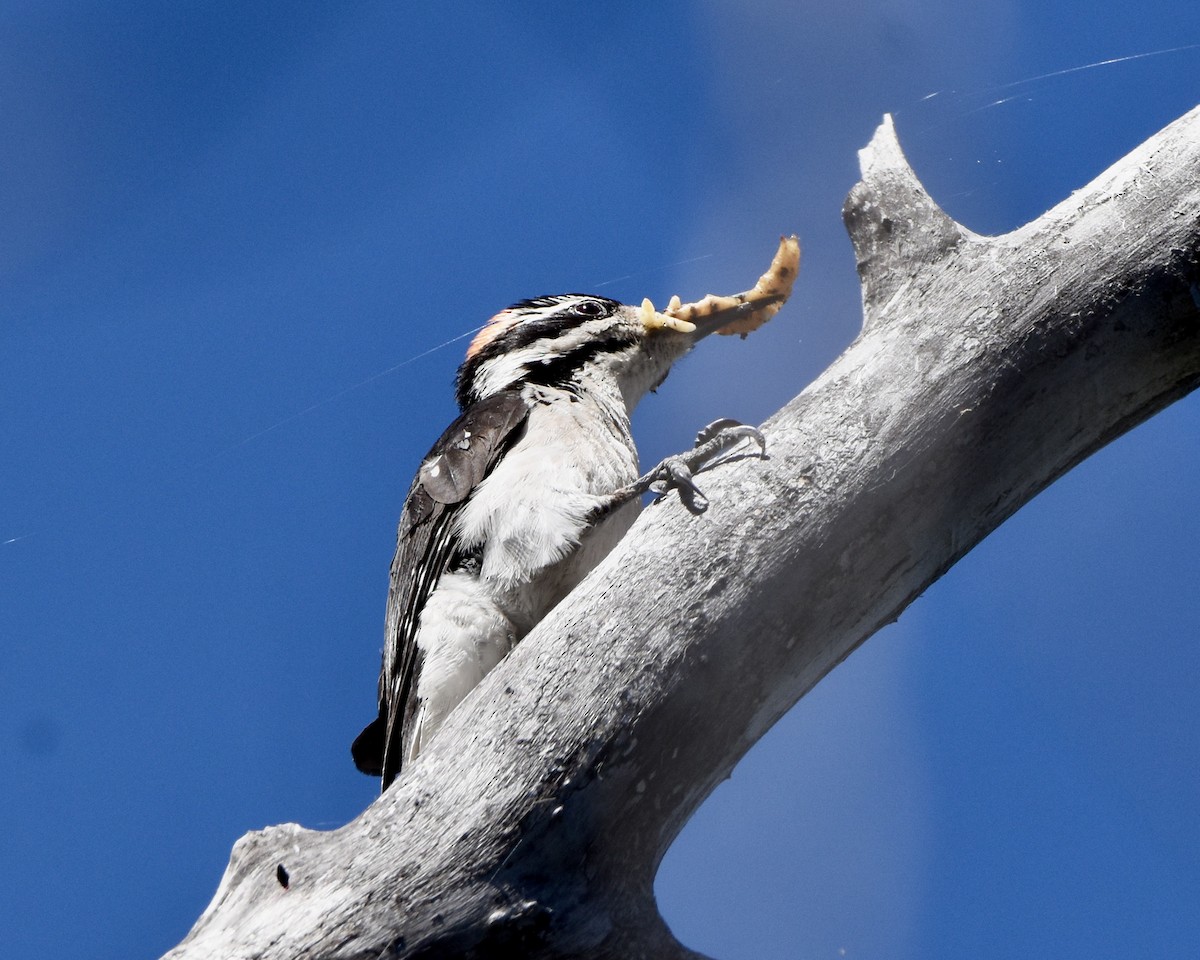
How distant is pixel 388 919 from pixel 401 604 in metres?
1.72

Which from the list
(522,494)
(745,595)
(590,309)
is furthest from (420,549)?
(745,595)

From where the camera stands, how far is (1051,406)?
3.22m

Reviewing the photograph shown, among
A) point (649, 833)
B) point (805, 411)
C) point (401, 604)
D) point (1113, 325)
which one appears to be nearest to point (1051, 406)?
point (1113, 325)

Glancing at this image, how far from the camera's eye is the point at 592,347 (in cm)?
504

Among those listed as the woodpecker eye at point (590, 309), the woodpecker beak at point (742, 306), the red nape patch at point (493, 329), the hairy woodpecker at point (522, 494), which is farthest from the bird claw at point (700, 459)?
the red nape patch at point (493, 329)

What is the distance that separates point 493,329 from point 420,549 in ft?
4.68

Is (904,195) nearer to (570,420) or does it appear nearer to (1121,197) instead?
(1121,197)

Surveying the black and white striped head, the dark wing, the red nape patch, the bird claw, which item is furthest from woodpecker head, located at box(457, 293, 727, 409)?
the bird claw

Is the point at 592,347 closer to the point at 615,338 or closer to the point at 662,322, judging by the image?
the point at 615,338

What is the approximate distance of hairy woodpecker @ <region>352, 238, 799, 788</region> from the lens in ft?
13.2

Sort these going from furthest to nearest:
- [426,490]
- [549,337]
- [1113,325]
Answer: [549,337], [426,490], [1113,325]

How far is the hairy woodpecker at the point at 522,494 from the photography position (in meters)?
4.02

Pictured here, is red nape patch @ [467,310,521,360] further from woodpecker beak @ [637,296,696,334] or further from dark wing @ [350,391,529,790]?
dark wing @ [350,391,529,790]

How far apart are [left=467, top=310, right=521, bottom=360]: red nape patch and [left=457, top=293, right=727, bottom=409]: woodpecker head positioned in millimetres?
123
